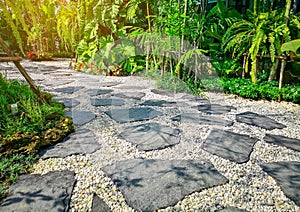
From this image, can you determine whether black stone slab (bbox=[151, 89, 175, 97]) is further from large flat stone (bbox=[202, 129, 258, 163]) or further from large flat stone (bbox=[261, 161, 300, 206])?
large flat stone (bbox=[261, 161, 300, 206])

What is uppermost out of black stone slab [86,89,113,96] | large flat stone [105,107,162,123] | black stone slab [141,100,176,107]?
black stone slab [86,89,113,96]

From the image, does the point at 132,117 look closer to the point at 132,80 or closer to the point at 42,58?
the point at 132,80

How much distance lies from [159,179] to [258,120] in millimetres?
1633

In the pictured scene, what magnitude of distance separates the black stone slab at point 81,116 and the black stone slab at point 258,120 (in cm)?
169

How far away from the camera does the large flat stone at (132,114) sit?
8.03 feet

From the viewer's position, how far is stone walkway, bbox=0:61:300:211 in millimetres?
1190

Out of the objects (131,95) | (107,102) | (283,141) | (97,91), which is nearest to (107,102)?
(107,102)

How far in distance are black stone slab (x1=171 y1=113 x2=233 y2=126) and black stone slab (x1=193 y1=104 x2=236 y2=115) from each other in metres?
0.19

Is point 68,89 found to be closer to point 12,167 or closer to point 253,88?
point 12,167

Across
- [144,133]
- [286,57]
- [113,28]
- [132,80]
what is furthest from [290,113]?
[113,28]

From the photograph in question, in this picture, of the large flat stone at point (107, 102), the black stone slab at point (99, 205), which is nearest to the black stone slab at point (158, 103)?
the large flat stone at point (107, 102)

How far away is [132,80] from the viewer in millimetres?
4809

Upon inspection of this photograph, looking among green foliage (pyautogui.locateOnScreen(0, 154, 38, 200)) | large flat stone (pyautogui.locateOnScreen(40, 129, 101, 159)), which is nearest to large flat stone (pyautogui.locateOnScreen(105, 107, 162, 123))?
large flat stone (pyautogui.locateOnScreen(40, 129, 101, 159))

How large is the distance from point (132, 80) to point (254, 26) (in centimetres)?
256
